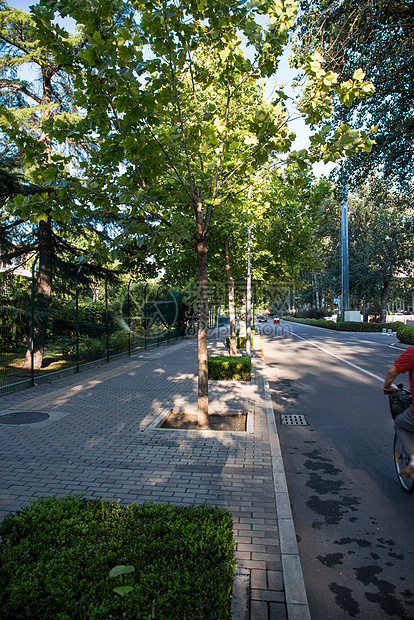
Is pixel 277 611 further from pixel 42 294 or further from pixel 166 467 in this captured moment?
pixel 42 294

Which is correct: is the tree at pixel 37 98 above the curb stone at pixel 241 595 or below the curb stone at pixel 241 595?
above

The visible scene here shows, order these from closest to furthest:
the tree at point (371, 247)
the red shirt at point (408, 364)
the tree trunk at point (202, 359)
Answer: the red shirt at point (408, 364)
the tree trunk at point (202, 359)
the tree at point (371, 247)

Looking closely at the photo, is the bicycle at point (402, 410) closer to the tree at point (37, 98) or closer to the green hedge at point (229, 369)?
the green hedge at point (229, 369)

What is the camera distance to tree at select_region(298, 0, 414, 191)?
372 inches

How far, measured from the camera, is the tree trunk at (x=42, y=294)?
12406 mm

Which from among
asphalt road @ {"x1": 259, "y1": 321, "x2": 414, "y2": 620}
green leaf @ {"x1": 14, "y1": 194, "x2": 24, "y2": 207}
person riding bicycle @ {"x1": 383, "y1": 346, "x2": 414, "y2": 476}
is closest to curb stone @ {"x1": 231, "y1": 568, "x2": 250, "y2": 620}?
asphalt road @ {"x1": 259, "y1": 321, "x2": 414, "y2": 620}

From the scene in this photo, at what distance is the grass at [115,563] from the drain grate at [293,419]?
513 cm

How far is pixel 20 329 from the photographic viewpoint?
1155 centimetres

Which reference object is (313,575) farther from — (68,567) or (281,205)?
(281,205)

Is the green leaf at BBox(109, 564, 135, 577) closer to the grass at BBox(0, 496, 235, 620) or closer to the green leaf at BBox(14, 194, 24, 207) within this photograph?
the grass at BBox(0, 496, 235, 620)

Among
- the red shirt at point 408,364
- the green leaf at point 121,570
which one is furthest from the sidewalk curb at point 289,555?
the red shirt at point 408,364

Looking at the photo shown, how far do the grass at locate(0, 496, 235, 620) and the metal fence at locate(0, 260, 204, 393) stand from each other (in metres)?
8.24

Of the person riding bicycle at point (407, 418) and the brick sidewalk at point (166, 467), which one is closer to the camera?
the brick sidewalk at point (166, 467)

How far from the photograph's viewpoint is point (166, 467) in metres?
5.38
